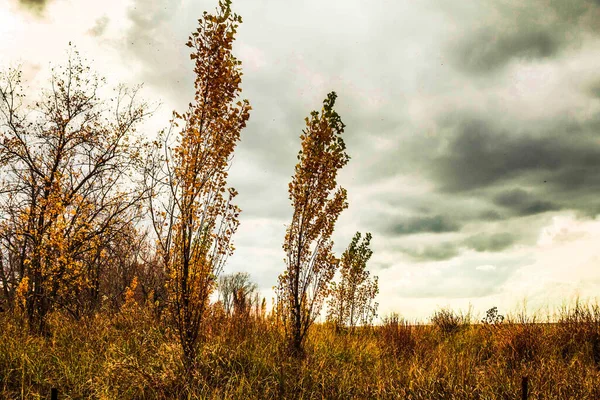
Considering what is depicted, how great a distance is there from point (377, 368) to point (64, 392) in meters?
4.83

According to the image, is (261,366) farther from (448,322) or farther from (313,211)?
(448,322)

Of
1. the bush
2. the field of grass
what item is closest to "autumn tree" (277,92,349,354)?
the field of grass

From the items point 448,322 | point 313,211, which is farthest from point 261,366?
point 448,322

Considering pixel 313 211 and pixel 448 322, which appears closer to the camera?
pixel 313 211

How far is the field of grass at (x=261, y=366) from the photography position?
19.3ft

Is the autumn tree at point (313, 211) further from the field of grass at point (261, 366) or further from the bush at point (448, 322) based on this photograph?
the bush at point (448, 322)

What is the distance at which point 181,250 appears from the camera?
6.32m

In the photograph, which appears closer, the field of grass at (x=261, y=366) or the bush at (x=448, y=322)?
the field of grass at (x=261, y=366)

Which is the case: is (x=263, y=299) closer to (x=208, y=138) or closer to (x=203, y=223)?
(x=203, y=223)

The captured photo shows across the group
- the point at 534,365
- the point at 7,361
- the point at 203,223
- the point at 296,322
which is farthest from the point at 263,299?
the point at 534,365

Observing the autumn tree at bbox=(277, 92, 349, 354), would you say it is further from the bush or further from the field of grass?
the bush

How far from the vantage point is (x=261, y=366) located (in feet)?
21.5

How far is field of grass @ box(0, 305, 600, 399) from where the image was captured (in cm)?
589

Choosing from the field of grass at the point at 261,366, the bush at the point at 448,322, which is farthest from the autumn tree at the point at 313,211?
the bush at the point at 448,322
